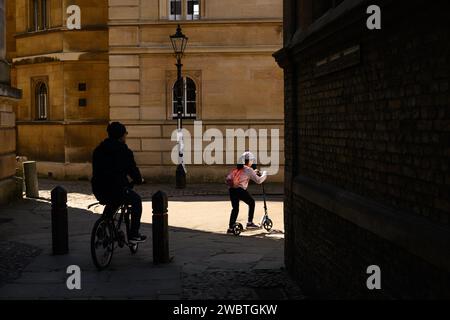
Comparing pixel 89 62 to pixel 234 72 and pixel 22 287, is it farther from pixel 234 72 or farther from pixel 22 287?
pixel 22 287

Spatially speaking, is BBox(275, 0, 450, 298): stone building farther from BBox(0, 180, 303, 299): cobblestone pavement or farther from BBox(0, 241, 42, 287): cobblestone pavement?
BBox(0, 241, 42, 287): cobblestone pavement

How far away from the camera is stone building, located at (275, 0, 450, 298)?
4250mm

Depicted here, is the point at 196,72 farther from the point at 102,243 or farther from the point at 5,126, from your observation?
the point at 102,243

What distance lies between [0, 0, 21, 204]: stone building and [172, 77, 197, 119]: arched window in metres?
6.79

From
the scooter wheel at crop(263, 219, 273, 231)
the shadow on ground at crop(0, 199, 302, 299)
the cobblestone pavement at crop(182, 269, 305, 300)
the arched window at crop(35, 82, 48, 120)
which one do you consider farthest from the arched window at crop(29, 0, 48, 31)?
the cobblestone pavement at crop(182, 269, 305, 300)

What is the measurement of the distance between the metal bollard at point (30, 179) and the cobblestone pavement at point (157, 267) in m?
2.45

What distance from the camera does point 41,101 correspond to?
26.2 meters

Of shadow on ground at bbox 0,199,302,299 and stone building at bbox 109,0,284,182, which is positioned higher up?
stone building at bbox 109,0,284,182

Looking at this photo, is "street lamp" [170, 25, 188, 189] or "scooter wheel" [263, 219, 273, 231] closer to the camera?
"scooter wheel" [263, 219, 273, 231]

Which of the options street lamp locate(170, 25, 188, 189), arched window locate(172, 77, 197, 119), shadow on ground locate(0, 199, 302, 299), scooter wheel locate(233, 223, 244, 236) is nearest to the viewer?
shadow on ground locate(0, 199, 302, 299)

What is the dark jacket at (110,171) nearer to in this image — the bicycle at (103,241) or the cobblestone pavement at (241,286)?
the bicycle at (103,241)

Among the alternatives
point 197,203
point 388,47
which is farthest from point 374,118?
point 197,203

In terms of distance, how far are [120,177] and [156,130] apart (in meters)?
13.8

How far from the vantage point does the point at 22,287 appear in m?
8.00
